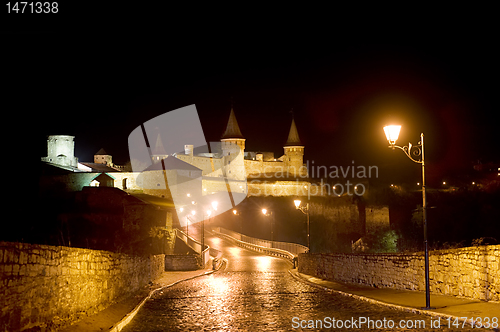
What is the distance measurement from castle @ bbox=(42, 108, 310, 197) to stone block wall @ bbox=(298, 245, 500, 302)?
49004 millimetres

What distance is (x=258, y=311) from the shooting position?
11.2 meters

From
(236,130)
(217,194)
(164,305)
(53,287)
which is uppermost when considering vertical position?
(236,130)

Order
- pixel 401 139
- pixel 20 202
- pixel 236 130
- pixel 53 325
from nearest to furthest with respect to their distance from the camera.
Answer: pixel 53 325 < pixel 20 202 < pixel 401 139 < pixel 236 130

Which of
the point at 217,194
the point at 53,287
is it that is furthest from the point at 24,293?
the point at 217,194

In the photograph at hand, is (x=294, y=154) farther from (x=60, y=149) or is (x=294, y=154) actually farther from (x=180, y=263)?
(x=180, y=263)

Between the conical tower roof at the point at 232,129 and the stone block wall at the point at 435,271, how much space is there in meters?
66.5

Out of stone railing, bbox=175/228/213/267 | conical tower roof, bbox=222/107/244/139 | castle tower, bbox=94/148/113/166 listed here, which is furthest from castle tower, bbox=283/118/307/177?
stone railing, bbox=175/228/213/267

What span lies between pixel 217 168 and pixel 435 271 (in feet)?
222

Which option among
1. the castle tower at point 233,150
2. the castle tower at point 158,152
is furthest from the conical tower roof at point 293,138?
the castle tower at point 158,152

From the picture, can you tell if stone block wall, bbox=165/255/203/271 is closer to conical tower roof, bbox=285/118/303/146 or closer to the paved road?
the paved road

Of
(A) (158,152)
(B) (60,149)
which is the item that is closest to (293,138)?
(A) (158,152)

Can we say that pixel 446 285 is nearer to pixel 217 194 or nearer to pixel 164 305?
pixel 164 305

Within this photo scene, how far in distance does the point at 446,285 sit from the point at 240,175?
68.3 metres

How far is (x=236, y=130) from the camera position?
280ft
